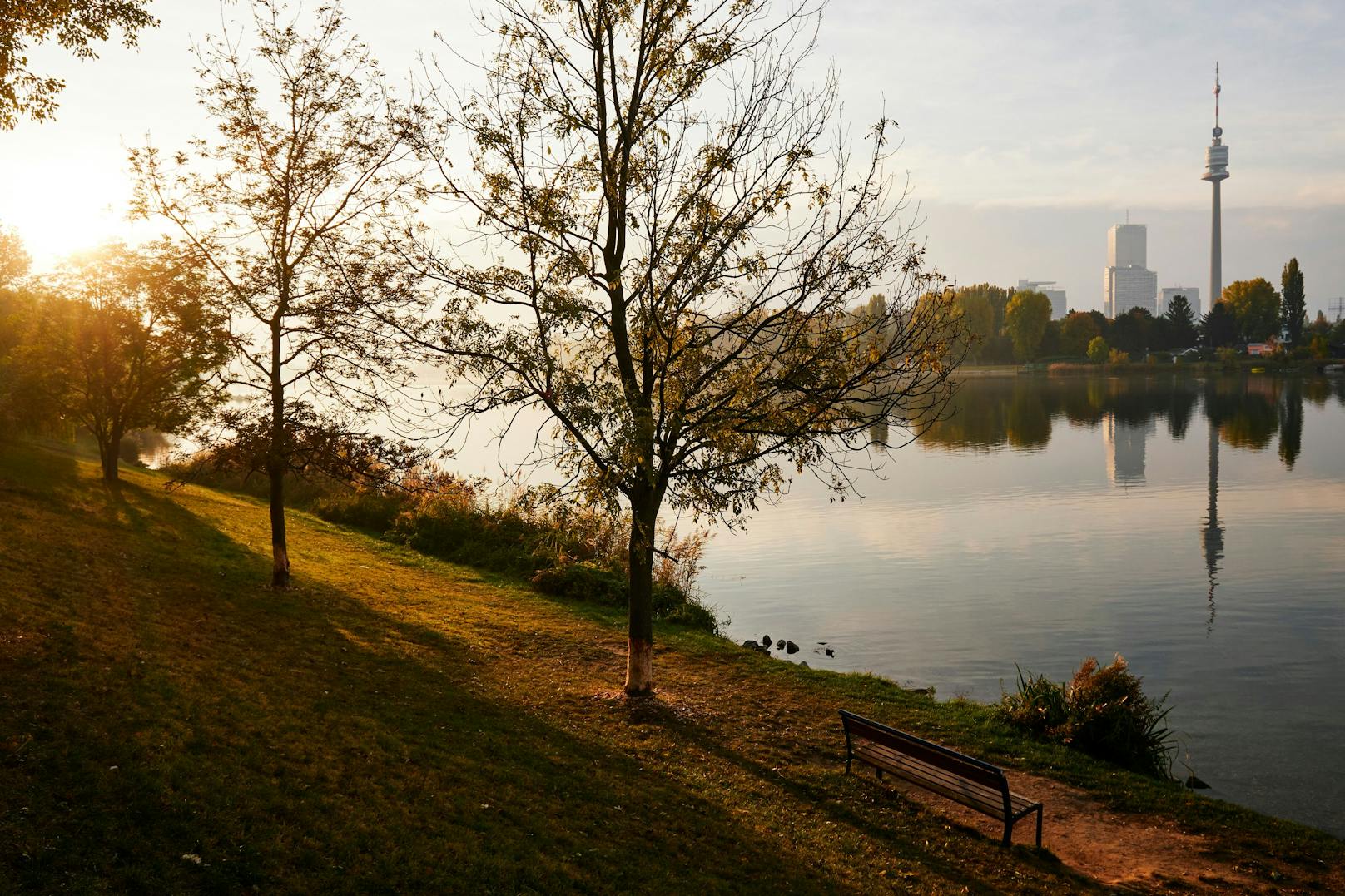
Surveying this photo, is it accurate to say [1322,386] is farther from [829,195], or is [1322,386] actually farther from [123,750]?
[123,750]

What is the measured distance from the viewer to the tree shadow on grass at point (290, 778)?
769cm

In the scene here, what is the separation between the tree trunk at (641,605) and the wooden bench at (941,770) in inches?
147

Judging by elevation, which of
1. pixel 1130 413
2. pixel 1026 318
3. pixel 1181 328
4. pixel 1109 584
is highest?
pixel 1026 318

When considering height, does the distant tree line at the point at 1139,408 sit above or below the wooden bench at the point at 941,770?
above

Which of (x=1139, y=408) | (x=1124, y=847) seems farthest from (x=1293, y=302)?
(x=1124, y=847)

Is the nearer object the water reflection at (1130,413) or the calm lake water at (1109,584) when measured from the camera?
the calm lake water at (1109,584)

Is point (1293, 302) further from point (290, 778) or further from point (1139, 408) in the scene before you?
point (290, 778)

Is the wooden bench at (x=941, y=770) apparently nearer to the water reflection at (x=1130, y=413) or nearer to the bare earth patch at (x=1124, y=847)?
the bare earth patch at (x=1124, y=847)

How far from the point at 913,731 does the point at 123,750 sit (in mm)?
11999

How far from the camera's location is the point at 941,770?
11.5 m

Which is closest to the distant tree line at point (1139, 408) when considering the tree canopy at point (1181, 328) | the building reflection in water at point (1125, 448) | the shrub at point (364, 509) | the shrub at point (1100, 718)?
the building reflection in water at point (1125, 448)

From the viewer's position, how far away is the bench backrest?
35.0 feet

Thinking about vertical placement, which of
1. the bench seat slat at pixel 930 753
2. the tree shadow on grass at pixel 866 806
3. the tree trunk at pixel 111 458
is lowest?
the tree shadow on grass at pixel 866 806

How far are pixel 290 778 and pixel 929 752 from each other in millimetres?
7954
